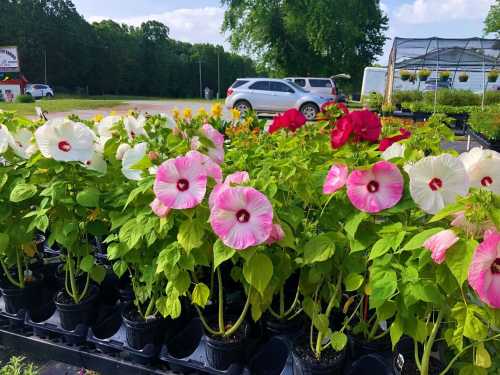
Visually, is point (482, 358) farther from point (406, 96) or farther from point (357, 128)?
point (406, 96)

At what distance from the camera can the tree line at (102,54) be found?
150ft

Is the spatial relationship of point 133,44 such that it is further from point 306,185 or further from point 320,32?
A: point 306,185

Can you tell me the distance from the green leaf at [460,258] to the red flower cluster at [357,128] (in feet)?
2.36

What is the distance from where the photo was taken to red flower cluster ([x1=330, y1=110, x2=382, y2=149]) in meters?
1.64

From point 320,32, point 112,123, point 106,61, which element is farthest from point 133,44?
point 112,123

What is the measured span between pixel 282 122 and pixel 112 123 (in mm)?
852

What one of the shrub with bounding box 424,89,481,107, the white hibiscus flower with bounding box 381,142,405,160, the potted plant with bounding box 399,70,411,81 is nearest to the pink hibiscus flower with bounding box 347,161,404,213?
the white hibiscus flower with bounding box 381,142,405,160

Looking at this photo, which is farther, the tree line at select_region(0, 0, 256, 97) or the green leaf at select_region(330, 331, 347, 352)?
the tree line at select_region(0, 0, 256, 97)

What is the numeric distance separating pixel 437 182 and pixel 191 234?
0.72m


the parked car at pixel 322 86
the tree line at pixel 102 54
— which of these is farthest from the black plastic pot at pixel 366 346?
the tree line at pixel 102 54

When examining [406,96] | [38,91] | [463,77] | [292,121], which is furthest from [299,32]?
[292,121]

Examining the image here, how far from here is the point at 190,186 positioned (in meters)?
1.25

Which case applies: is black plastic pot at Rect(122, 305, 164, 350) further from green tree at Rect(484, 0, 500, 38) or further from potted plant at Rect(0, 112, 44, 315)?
green tree at Rect(484, 0, 500, 38)

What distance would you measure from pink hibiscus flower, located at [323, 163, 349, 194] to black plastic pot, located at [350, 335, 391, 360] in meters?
0.71
